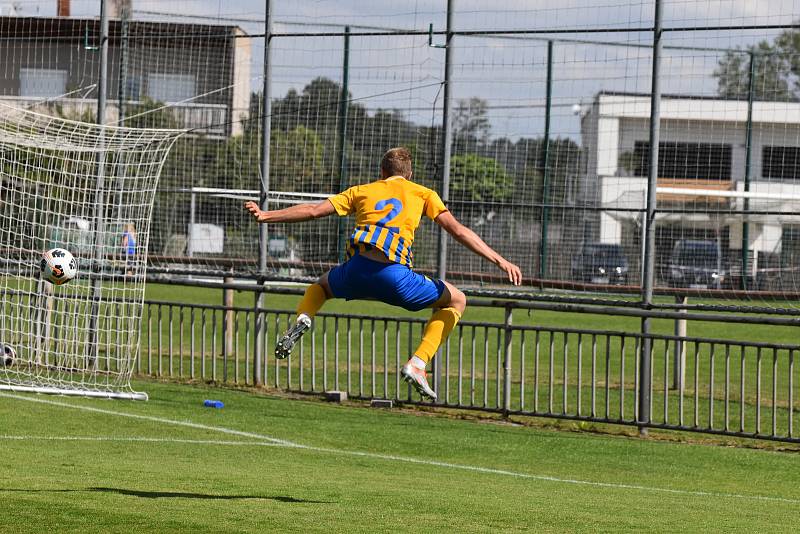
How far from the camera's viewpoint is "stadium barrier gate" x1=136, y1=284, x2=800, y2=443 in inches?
529

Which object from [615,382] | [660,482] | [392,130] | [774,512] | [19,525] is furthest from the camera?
[615,382]

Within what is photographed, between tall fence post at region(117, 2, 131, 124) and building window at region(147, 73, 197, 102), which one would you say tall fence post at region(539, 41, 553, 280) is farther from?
tall fence post at region(117, 2, 131, 124)

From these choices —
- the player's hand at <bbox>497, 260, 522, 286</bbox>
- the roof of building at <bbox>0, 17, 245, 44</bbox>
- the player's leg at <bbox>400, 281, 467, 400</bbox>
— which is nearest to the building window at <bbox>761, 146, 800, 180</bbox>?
the roof of building at <bbox>0, 17, 245, 44</bbox>

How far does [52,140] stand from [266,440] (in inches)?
195

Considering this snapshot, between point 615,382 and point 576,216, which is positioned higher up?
point 576,216

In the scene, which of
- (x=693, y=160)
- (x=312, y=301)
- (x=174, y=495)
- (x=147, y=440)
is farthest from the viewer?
(x=693, y=160)

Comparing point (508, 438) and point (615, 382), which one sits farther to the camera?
point (615, 382)

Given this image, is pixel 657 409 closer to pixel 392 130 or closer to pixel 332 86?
pixel 392 130

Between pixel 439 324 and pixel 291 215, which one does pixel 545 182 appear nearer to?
pixel 439 324

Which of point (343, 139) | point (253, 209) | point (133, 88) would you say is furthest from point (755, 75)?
point (253, 209)

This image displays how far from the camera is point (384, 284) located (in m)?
9.28

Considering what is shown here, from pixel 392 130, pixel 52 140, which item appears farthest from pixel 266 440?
pixel 392 130

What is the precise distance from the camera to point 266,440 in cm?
1262

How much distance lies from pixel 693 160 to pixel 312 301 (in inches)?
417
